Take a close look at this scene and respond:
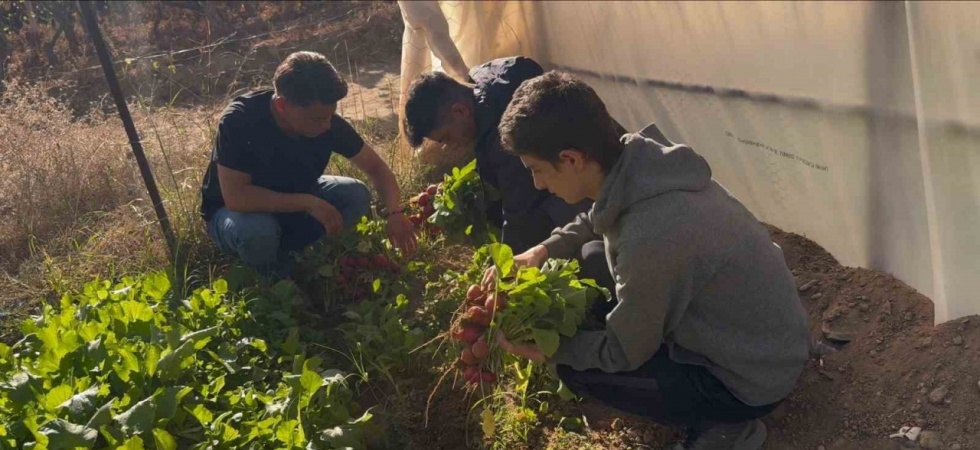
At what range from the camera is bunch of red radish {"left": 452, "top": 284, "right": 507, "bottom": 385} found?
2.26 metres

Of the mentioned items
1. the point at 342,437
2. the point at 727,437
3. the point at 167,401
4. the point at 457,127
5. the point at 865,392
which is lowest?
the point at 865,392

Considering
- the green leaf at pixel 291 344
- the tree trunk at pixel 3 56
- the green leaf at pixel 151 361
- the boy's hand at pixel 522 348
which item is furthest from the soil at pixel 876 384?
the tree trunk at pixel 3 56

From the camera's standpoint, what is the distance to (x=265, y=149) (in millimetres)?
3287

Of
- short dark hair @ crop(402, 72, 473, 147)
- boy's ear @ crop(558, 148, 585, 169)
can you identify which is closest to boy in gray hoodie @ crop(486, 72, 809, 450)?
boy's ear @ crop(558, 148, 585, 169)

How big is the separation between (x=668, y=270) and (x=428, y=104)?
4.39 feet

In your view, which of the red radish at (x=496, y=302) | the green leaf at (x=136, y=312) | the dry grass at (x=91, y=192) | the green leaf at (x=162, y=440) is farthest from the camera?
the dry grass at (x=91, y=192)

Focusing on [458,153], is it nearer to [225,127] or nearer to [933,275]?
[225,127]

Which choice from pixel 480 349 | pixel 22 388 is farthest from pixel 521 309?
pixel 22 388

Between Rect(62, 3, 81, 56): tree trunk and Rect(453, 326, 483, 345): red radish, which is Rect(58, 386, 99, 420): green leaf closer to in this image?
Rect(453, 326, 483, 345): red radish

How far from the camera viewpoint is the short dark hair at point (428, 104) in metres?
2.92

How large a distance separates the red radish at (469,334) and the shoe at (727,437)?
2.24ft

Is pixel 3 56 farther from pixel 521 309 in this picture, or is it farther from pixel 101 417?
pixel 521 309

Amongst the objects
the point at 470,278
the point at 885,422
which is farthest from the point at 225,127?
the point at 885,422

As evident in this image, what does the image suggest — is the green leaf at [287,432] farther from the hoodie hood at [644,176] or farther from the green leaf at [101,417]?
the hoodie hood at [644,176]
